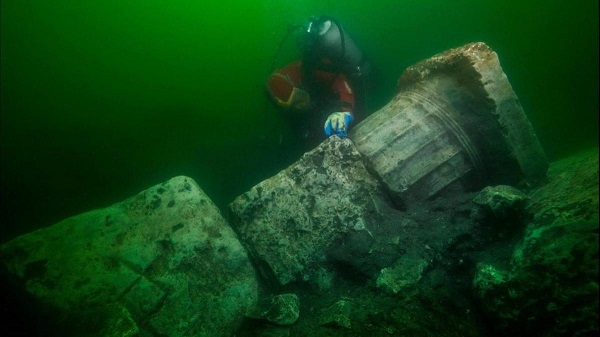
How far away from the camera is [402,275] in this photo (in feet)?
7.84

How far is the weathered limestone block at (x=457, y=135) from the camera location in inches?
109

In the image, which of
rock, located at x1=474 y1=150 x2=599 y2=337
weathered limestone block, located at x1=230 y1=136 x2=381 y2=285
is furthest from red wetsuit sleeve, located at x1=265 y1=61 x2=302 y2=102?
rock, located at x1=474 y1=150 x2=599 y2=337

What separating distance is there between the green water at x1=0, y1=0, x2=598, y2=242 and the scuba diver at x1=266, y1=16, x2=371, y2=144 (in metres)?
1.36

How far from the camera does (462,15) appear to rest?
234 inches

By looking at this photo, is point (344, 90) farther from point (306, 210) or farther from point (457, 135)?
point (306, 210)

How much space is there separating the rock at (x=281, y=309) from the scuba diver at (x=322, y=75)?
2400 millimetres

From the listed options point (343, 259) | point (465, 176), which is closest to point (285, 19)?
point (465, 176)

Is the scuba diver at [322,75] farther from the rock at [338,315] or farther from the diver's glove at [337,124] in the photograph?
the rock at [338,315]

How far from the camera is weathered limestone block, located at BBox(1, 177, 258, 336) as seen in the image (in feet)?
8.30

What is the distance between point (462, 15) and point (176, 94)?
598 centimetres

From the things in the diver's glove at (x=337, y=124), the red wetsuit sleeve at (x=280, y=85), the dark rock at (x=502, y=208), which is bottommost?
the dark rock at (x=502, y=208)

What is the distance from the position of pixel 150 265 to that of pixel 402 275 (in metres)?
2.28

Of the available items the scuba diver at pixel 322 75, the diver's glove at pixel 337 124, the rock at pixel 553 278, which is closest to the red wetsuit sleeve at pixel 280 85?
the scuba diver at pixel 322 75

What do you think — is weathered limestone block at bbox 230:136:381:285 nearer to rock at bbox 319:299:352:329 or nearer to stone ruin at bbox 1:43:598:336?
stone ruin at bbox 1:43:598:336
